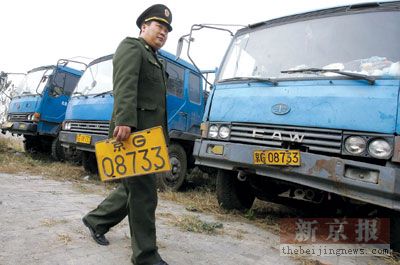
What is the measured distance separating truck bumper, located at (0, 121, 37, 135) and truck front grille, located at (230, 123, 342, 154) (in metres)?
6.13

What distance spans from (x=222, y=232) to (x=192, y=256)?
2.59 feet

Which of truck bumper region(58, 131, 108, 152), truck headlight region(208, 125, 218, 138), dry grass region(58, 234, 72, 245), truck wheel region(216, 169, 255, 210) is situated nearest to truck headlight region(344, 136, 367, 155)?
truck headlight region(208, 125, 218, 138)

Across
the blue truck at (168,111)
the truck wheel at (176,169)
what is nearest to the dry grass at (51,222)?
the blue truck at (168,111)

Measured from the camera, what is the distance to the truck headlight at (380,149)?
2.89 m

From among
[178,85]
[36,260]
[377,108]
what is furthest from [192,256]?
[178,85]

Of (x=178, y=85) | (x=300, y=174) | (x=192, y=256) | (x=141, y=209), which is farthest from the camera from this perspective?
(x=178, y=85)

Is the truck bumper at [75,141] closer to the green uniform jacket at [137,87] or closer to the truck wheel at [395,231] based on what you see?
the green uniform jacket at [137,87]

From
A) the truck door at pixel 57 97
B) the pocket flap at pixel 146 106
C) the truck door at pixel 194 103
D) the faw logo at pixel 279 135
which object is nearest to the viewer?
the pocket flap at pixel 146 106

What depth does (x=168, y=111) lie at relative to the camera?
5910 millimetres

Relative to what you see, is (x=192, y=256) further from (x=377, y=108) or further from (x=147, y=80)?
(x=377, y=108)

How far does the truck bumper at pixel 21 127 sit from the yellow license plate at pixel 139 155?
6791 millimetres

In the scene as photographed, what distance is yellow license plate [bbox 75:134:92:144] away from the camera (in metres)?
5.97

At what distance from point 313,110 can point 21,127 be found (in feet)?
24.3

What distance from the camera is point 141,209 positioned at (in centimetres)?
240
